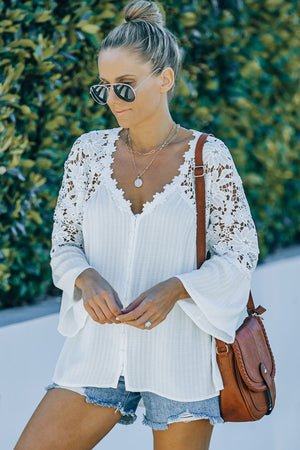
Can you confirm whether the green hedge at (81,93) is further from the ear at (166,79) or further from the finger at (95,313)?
the finger at (95,313)

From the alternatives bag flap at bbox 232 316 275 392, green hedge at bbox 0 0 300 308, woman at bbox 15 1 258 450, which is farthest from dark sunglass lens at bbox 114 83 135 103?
green hedge at bbox 0 0 300 308

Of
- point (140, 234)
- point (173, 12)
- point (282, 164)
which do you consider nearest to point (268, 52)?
point (282, 164)

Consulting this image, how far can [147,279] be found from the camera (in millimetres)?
2449

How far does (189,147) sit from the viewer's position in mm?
2527

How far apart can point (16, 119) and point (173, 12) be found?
1231 millimetres

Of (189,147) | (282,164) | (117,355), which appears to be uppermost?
(189,147)

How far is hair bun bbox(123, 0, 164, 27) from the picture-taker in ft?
8.38

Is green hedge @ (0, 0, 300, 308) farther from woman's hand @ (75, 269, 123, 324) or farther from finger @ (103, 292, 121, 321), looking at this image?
finger @ (103, 292, 121, 321)

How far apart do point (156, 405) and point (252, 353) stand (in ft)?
1.22

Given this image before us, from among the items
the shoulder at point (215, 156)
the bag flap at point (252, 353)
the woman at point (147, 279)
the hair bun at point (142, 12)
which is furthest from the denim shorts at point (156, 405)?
the hair bun at point (142, 12)

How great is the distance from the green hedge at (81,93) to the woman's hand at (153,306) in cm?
149

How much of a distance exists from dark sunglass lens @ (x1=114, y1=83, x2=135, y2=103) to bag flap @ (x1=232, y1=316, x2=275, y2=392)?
2.72 feet

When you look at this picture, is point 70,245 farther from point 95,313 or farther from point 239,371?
point 239,371

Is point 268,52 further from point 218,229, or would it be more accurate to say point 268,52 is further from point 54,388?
point 54,388
